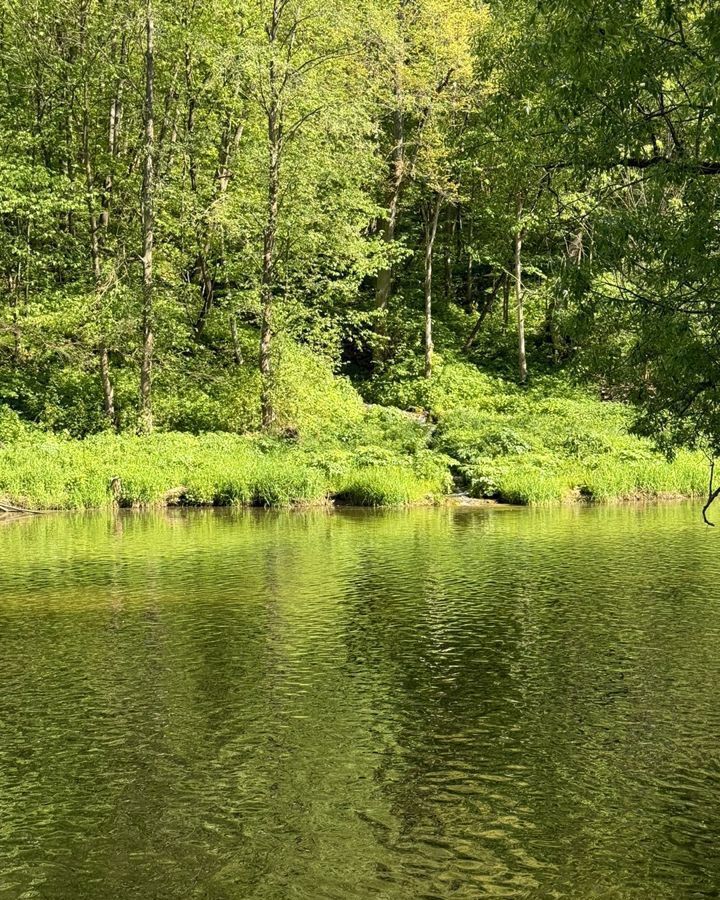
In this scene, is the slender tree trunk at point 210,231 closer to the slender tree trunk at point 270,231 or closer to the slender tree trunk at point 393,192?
the slender tree trunk at point 270,231

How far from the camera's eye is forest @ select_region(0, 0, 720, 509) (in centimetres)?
2780

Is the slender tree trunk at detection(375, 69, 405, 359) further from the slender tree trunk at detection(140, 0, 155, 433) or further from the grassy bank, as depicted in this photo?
the slender tree trunk at detection(140, 0, 155, 433)

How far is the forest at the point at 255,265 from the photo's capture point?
27.8 metres

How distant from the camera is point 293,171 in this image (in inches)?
1294

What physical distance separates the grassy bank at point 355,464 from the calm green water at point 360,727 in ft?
28.4

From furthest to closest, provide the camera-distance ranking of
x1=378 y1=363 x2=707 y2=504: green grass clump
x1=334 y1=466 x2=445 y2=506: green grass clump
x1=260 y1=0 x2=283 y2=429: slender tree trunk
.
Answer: x1=260 y1=0 x2=283 y2=429: slender tree trunk, x1=378 y1=363 x2=707 y2=504: green grass clump, x1=334 y1=466 x2=445 y2=506: green grass clump

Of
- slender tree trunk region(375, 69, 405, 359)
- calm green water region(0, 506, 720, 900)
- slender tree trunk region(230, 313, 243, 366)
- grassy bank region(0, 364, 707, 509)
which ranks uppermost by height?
slender tree trunk region(375, 69, 405, 359)

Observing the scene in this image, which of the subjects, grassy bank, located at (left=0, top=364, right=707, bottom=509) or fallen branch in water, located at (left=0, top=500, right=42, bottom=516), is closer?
fallen branch in water, located at (left=0, top=500, right=42, bottom=516)

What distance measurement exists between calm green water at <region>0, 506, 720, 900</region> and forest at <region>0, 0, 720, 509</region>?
35.1ft

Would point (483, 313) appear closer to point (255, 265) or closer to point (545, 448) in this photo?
point (255, 265)

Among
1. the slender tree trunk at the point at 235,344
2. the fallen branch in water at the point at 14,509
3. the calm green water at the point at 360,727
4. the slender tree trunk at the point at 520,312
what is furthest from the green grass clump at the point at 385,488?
the slender tree trunk at the point at 520,312

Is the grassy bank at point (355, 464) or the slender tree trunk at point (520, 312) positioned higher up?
the slender tree trunk at point (520, 312)

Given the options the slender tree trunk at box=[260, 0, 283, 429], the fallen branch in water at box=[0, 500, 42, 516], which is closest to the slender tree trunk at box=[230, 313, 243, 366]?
the slender tree trunk at box=[260, 0, 283, 429]

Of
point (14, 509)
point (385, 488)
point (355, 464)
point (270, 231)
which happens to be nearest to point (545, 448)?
point (355, 464)
